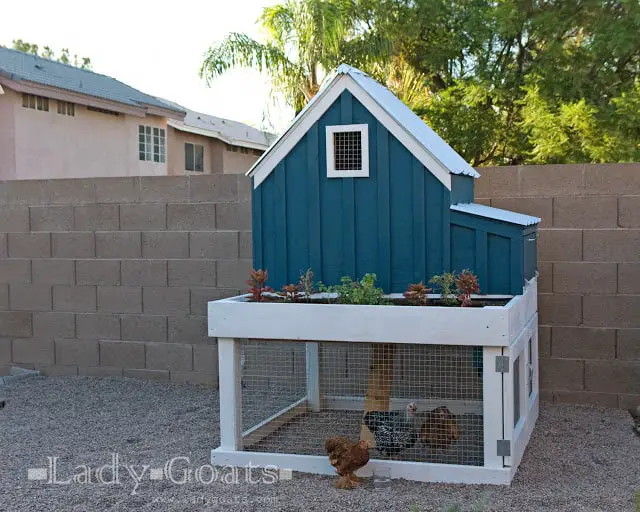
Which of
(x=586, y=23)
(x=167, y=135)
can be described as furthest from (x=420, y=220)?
(x=167, y=135)

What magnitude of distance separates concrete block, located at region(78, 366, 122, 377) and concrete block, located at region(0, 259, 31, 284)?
901 millimetres

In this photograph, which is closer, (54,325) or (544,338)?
(544,338)

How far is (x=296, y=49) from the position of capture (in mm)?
15297

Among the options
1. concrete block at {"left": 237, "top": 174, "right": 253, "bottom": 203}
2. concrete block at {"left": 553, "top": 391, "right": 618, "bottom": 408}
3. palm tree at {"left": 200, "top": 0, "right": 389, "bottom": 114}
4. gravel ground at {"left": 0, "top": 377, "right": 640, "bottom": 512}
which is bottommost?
gravel ground at {"left": 0, "top": 377, "right": 640, "bottom": 512}

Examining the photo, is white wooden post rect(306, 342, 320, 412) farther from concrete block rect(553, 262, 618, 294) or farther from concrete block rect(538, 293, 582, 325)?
concrete block rect(553, 262, 618, 294)

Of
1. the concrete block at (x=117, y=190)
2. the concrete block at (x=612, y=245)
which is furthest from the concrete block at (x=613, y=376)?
the concrete block at (x=117, y=190)

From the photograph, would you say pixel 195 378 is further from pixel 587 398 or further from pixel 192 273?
pixel 587 398

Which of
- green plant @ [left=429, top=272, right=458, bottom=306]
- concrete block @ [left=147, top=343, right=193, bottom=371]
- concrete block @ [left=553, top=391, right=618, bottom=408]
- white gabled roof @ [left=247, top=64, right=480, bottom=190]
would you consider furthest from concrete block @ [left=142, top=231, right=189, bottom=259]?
concrete block @ [left=553, top=391, right=618, bottom=408]

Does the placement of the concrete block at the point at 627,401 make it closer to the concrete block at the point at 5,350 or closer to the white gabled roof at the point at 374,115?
the white gabled roof at the point at 374,115

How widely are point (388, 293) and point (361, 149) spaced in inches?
33.1

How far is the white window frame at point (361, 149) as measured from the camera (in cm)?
472

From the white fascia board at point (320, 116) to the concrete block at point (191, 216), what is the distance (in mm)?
1545

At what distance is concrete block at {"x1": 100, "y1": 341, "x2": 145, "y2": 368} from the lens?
6793mm

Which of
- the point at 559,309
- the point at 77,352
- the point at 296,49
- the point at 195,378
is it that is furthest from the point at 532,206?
the point at 296,49
